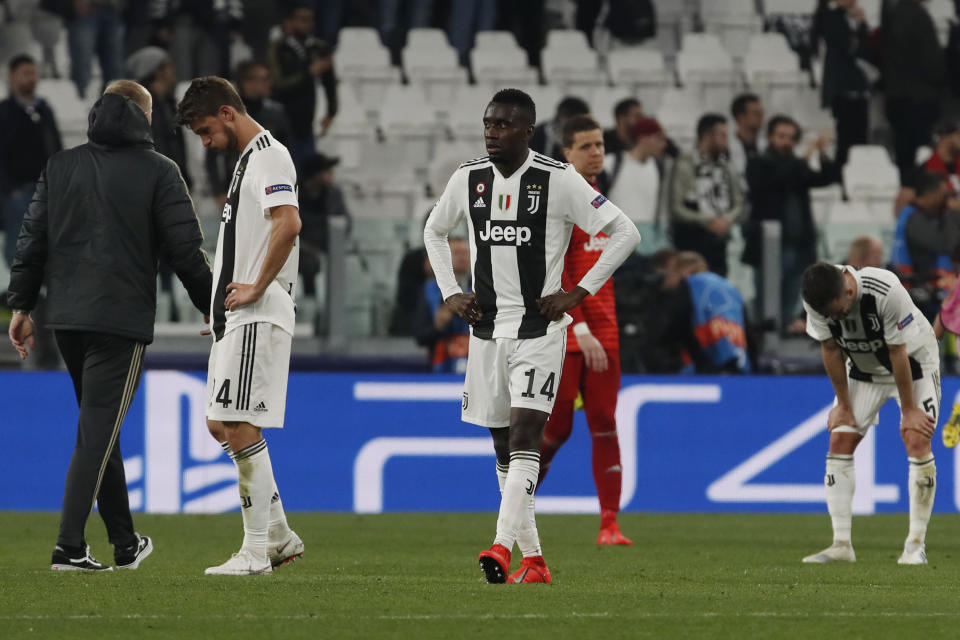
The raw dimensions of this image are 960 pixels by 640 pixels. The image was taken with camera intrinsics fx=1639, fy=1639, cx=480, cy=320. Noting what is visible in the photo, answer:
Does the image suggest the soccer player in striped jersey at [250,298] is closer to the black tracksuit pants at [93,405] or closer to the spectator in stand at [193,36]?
the black tracksuit pants at [93,405]

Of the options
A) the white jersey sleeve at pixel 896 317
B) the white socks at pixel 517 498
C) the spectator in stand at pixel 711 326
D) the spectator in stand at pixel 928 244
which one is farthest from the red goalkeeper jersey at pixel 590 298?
the spectator in stand at pixel 928 244

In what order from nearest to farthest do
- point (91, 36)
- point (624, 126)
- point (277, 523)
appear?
point (277, 523)
point (624, 126)
point (91, 36)

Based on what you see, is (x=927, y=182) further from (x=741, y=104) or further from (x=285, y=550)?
(x=285, y=550)

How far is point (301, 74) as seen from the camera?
48.8 feet

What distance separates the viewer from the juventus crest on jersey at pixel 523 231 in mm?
6332

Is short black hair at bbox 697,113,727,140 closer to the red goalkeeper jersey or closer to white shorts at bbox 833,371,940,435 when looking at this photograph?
the red goalkeeper jersey

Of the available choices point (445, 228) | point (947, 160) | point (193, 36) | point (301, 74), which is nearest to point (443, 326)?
point (301, 74)

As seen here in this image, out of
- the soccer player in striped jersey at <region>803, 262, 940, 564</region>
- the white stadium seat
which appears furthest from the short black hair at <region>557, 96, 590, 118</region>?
the soccer player in striped jersey at <region>803, 262, 940, 564</region>

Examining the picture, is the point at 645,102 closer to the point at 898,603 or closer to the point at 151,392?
the point at 151,392

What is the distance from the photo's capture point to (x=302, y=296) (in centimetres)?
1258

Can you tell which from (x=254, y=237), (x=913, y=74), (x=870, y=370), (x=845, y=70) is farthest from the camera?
(x=845, y=70)

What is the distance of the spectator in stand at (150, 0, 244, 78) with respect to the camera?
1500cm

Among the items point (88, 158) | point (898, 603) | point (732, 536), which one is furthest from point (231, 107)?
point (732, 536)

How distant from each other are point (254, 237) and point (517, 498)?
1.41 meters
